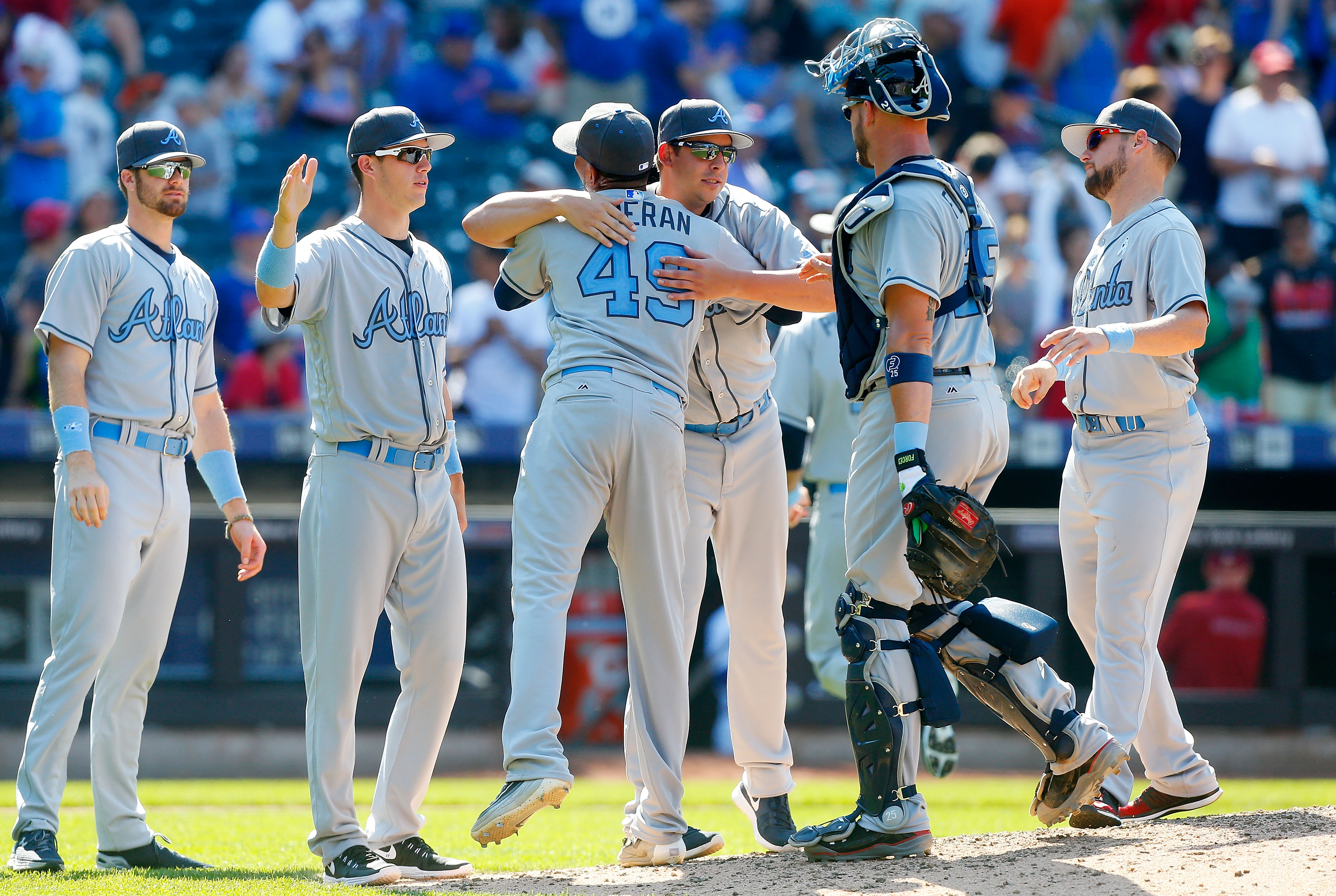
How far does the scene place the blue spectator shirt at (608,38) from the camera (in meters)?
11.6

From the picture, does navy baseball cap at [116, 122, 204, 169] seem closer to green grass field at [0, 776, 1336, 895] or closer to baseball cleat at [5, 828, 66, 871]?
baseball cleat at [5, 828, 66, 871]

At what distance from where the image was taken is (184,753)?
26.5 ft

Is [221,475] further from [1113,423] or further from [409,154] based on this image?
[1113,423]

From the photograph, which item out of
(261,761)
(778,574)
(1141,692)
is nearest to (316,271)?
(778,574)

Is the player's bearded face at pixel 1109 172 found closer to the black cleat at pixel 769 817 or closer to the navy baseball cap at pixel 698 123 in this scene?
the navy baseball cap at pixel 698 123

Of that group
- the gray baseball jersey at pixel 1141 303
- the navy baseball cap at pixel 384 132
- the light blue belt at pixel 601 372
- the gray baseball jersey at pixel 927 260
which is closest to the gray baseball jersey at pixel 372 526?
the navy baseball cap at pixel 384 132

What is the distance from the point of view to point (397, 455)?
4152 millimetres

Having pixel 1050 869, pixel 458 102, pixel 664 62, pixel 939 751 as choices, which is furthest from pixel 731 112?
pixel 1050 869

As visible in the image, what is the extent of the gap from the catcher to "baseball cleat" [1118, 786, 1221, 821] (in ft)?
2.40

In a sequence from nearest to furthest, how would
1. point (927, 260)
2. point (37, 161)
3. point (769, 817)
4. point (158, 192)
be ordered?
1. point (927, 260)
2. point (769, 817)
3. point (158, 192)
4. point (37, 161)

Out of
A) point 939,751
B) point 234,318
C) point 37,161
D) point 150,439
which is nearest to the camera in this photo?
point 150,439

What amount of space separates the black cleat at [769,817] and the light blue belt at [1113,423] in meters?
1.51

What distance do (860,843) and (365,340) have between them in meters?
1.97

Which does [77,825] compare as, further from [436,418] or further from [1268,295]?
→ [1268,295]
